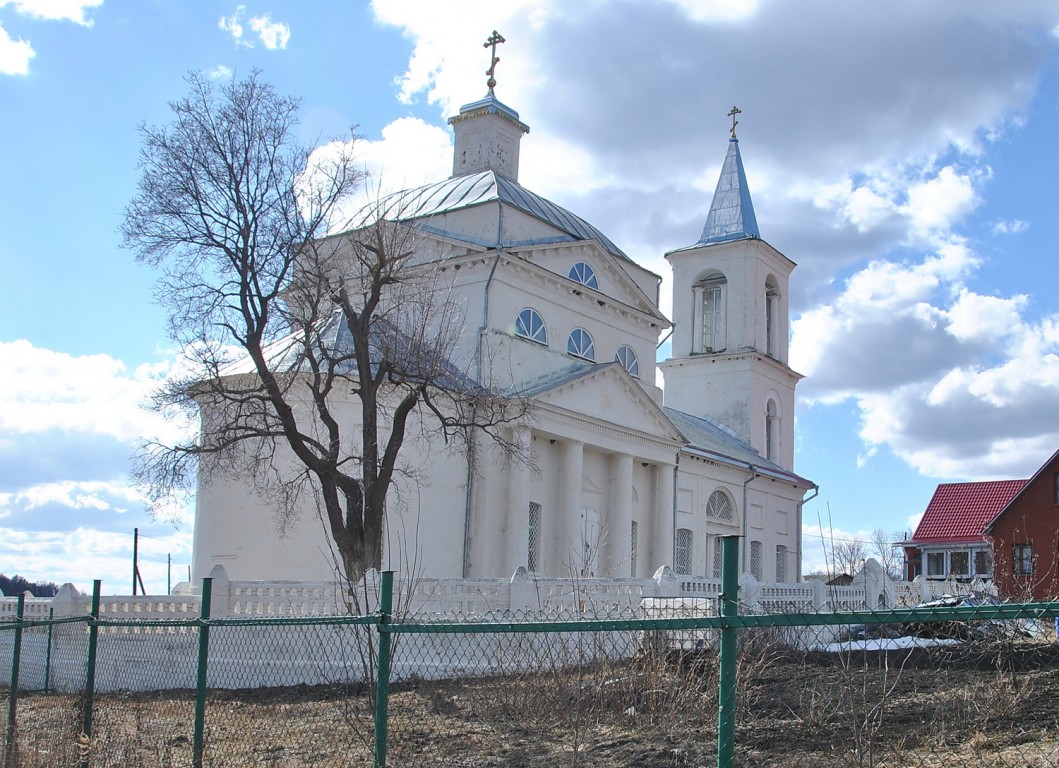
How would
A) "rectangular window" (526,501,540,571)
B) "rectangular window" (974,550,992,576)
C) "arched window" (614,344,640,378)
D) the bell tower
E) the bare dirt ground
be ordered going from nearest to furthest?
the bare dirt ground
"rectangular window" (526,501,540,571)
"arched window" (614,344,640,378)
the bell tower
"rectangular window" (974,550,992,576)

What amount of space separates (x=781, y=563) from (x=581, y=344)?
14512mm

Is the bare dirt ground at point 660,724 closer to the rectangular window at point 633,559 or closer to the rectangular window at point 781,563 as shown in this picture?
the rectangular window at point 633,559

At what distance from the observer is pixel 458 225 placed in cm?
2830

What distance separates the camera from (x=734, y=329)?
4166 cm

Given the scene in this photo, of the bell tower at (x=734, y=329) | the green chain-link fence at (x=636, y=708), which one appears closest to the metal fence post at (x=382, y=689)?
the green chain-link fence at (x=636, y=708)

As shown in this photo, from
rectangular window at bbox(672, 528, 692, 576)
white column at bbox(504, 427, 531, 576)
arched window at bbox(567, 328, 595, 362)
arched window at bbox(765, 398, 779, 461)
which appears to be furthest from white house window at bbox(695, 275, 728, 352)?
white column at bbox(504, 427, 531, 576)

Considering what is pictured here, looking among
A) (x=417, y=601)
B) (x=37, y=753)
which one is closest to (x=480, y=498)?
(x=417, y=601)

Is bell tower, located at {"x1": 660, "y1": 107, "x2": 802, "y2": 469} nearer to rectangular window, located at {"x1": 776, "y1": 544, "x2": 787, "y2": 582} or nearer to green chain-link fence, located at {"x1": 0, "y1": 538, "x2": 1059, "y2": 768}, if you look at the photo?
rectangular window, located at {"x1": 776, "y1": 544, "x2": 787, "y2": 582}

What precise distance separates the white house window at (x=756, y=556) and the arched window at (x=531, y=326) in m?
13.1

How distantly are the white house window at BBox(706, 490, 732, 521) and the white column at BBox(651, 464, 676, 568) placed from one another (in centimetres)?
416

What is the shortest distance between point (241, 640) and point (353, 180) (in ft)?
28.6

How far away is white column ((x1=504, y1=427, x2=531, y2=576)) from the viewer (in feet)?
83.9

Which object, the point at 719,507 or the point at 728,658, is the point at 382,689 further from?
the point at 719,507

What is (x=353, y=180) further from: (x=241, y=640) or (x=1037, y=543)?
(x=1037, y=543)
